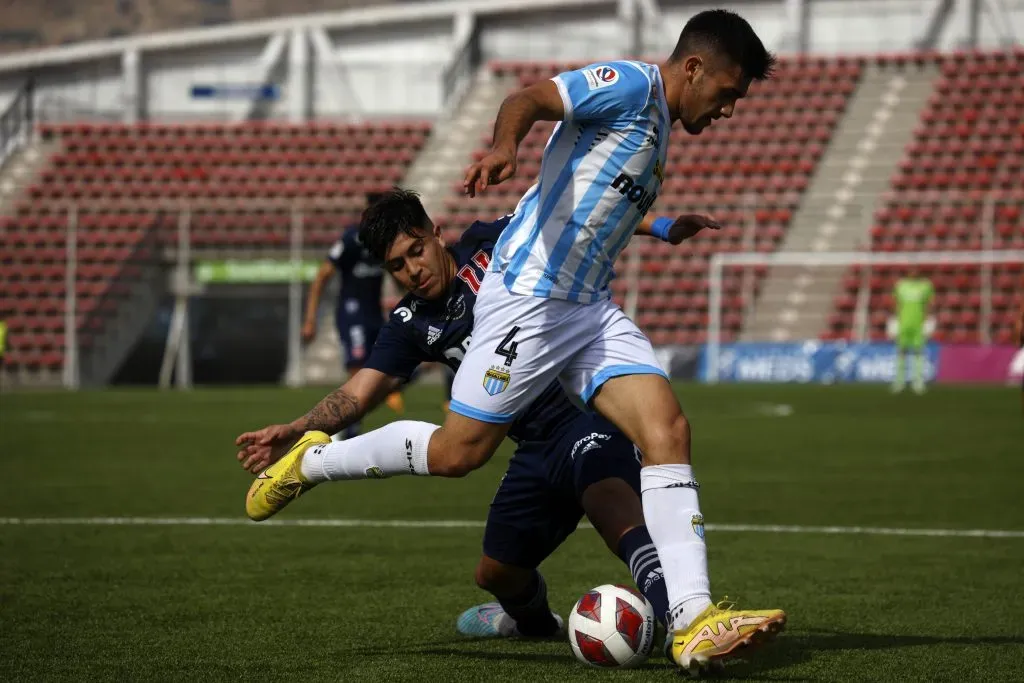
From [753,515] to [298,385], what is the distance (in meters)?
19.4

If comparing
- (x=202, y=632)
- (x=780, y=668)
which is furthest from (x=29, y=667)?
(x=780, y=668)

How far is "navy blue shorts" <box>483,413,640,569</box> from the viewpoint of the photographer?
530 centimetres

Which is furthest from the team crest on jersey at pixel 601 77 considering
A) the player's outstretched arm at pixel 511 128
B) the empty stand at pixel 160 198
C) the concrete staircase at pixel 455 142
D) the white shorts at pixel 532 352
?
the concrete staircase at pixel 455 142

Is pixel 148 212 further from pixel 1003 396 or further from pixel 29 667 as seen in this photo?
pixel 29 667

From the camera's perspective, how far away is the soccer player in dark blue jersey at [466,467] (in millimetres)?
5223

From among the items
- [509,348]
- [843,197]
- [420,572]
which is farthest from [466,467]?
[843,197]

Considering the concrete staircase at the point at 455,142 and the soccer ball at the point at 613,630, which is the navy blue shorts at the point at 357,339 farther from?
the concrete staircase at the point at 455,142

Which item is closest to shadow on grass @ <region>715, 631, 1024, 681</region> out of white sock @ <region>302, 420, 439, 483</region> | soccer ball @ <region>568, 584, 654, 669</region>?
soccer ball @ <region>568, 584, 654, 669</region>

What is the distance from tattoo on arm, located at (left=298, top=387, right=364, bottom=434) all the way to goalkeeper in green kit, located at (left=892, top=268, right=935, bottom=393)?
20114mm

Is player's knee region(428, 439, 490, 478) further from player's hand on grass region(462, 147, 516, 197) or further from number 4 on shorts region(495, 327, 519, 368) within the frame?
player's hand on grass region(462, 147, 516, 197)

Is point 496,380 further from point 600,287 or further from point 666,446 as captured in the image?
point 666,446

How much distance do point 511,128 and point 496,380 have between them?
3.21 ft

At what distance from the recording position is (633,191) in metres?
4.82

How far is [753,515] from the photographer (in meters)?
9.12
